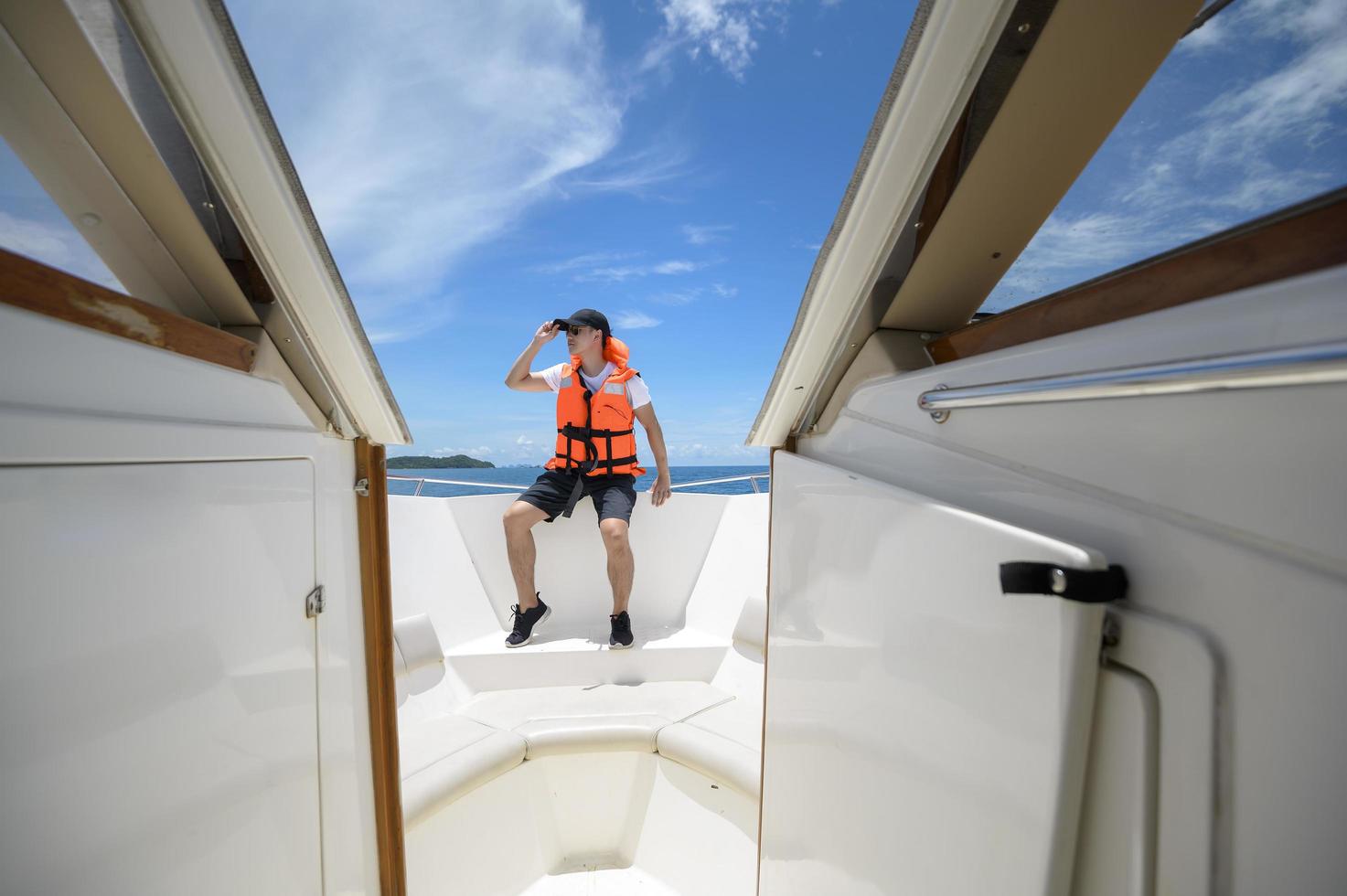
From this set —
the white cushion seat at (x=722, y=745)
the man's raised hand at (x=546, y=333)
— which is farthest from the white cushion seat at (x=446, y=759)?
the man's raised hand at (x=546, y=333)

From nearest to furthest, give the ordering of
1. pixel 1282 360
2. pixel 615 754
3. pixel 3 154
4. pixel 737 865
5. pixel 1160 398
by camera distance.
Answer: pixel 1282 360, pixel 1160 398, pixel 3 154, pixel 737 865, pixel 615 754

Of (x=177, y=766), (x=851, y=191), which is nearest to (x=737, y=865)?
(x=177, y=766)

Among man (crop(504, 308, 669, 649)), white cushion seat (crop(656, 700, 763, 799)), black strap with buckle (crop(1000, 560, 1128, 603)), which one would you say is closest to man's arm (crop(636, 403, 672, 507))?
man (crop(504, 308, 669, 649))

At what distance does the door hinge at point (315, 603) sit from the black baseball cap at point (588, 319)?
1.92m

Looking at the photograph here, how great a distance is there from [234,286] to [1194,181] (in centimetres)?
124

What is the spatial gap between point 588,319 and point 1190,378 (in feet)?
8.59

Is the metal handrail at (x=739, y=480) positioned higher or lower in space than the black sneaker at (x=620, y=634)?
higher

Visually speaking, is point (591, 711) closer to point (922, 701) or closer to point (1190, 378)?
point (922, 701)

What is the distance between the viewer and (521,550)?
274 cm

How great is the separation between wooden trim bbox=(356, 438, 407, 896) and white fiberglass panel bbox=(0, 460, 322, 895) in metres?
0.31

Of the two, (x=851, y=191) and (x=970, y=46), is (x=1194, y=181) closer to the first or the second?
(x=970, y=46)

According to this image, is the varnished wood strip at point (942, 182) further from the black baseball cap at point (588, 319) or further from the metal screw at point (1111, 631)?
the black baseball cap at point (588, 319)

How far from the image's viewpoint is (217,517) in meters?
0.74

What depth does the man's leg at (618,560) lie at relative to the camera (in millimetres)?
2697
